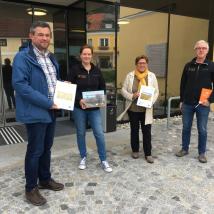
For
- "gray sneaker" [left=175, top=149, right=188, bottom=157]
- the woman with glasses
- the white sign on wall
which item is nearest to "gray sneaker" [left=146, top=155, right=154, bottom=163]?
the woman with glasses

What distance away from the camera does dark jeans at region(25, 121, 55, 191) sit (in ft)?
9.24

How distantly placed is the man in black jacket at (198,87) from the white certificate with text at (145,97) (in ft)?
1.95

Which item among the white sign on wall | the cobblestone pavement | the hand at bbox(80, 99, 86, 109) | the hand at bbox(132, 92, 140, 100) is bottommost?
the cobblestone pavement

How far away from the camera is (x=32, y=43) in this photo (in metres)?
2.79

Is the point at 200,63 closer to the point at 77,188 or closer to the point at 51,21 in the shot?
the point at 77,188

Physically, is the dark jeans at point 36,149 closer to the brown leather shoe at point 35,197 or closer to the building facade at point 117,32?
the brown leather shoe at point 35,197

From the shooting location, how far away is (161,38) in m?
7.19

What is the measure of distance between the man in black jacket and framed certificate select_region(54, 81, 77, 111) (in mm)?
1900

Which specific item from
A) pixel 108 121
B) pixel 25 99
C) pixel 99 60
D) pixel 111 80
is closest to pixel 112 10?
pixel 99 60

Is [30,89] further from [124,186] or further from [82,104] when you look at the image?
[124,186]

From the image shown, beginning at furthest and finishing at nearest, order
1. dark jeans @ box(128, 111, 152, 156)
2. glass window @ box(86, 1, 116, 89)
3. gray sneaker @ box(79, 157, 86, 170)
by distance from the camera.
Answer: glass window @ box(86, 1, 116, 89), dark jeans @ box(128, 111, 152, 156), gray sneaker @ box(79, 157, 86, 170)

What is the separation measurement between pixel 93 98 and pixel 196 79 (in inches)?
59.8

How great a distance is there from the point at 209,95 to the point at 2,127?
4.19 m

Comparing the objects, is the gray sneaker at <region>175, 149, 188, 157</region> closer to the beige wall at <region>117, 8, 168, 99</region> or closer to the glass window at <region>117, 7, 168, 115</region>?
the glass window at <region>117, 7, 168, 115</region>
